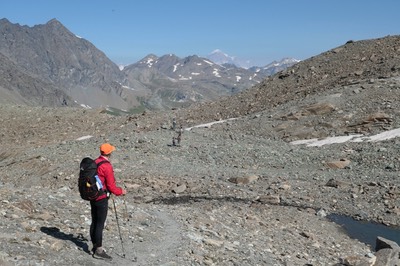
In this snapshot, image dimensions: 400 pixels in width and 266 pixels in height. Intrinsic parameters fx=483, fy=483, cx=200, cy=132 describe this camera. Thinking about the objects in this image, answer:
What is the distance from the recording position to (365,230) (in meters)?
20.3

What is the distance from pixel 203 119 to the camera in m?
45.8

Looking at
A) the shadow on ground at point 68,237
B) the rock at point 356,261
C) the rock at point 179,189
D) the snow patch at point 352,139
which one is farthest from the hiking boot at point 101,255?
the snow patch at point 352,139

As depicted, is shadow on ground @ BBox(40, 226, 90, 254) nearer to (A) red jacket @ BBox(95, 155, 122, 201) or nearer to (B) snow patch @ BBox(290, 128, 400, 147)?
(A) red jacket @ BBox(95, 155, 122, 201)

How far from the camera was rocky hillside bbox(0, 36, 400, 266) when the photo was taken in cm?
1385

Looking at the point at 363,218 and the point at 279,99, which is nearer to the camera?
the point at 363,218

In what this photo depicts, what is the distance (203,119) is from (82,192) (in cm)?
3469

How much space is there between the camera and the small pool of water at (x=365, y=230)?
19359 millimetres

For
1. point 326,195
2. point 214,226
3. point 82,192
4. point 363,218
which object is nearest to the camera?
point 82,192

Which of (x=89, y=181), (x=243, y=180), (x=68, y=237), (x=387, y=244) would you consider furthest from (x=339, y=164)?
(x=89, y=181)

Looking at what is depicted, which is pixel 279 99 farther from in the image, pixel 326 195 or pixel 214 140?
pixel 326 195

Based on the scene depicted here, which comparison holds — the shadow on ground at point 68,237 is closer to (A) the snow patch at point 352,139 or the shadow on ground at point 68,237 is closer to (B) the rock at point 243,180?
(B) the rock at point 243,180

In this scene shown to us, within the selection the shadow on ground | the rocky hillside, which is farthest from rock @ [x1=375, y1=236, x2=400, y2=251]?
the shadow on ground

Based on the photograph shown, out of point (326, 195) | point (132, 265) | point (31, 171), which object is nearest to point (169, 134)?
point (31, 171)

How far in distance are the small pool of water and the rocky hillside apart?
0.31m
